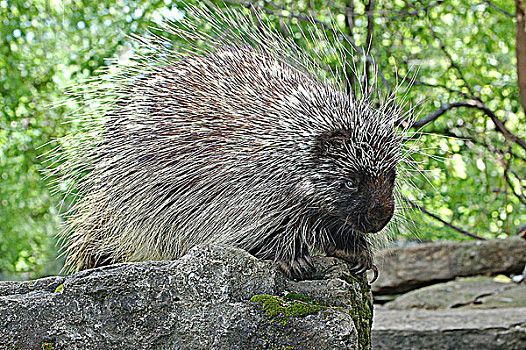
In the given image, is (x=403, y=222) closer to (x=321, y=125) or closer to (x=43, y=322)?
(x=321, y=125)

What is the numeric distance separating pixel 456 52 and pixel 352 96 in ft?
20.8

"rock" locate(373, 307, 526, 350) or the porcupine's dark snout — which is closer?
the porcupine's dark snout

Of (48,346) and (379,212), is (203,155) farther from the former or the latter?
(48,346)

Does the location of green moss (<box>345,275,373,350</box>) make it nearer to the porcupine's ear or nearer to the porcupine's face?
the porcupine's face

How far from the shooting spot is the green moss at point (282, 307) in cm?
195

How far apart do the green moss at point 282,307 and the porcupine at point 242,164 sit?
0.30m

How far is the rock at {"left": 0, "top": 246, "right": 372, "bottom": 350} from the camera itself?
190cm

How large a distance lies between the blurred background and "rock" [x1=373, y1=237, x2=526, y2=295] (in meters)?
0.22

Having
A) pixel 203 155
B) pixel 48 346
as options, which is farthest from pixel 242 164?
pixel 48 346

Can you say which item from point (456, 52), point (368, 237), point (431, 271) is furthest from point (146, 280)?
point (456, 52)

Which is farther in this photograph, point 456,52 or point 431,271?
point 456,52

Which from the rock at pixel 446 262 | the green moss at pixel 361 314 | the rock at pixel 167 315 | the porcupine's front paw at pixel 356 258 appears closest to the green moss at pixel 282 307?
the rock at pixel 167 315

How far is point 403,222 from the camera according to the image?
9.89ft

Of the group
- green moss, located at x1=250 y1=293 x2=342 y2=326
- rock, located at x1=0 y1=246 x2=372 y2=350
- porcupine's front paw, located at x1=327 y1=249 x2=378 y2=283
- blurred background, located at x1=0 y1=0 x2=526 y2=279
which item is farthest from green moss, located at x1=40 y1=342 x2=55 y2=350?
blurred background, located at x1=0 y1=0 x2=526 y2=279
